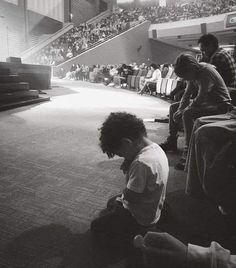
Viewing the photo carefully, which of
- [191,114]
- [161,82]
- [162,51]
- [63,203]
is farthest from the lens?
[162,51]

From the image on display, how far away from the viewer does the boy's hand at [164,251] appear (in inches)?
45.4

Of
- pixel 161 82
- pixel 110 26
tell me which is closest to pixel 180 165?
pixel 161 82

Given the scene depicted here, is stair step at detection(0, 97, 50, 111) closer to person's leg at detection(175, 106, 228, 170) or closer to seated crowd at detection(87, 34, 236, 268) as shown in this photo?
person's leg at detection(175, 106, 228, 170)

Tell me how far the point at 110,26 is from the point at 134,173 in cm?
2558

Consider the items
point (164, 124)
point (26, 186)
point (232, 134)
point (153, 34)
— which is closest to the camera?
point (232, 134)

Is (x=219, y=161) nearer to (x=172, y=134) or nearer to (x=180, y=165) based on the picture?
(x=180, y=165)

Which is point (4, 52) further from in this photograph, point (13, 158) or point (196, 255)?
point (196, 255)

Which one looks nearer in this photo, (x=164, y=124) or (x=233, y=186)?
(x=233, y=186)

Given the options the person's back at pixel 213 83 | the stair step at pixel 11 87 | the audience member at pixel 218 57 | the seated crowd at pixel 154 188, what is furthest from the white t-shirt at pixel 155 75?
the seated crowd at pixel 154 188

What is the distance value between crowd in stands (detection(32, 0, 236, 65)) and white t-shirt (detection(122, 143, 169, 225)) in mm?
20089

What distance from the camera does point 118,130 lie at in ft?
5.37

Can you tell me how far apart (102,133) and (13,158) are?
211 cm

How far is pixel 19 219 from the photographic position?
2.14m

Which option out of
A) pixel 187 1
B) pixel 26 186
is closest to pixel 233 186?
pixel 26 186
